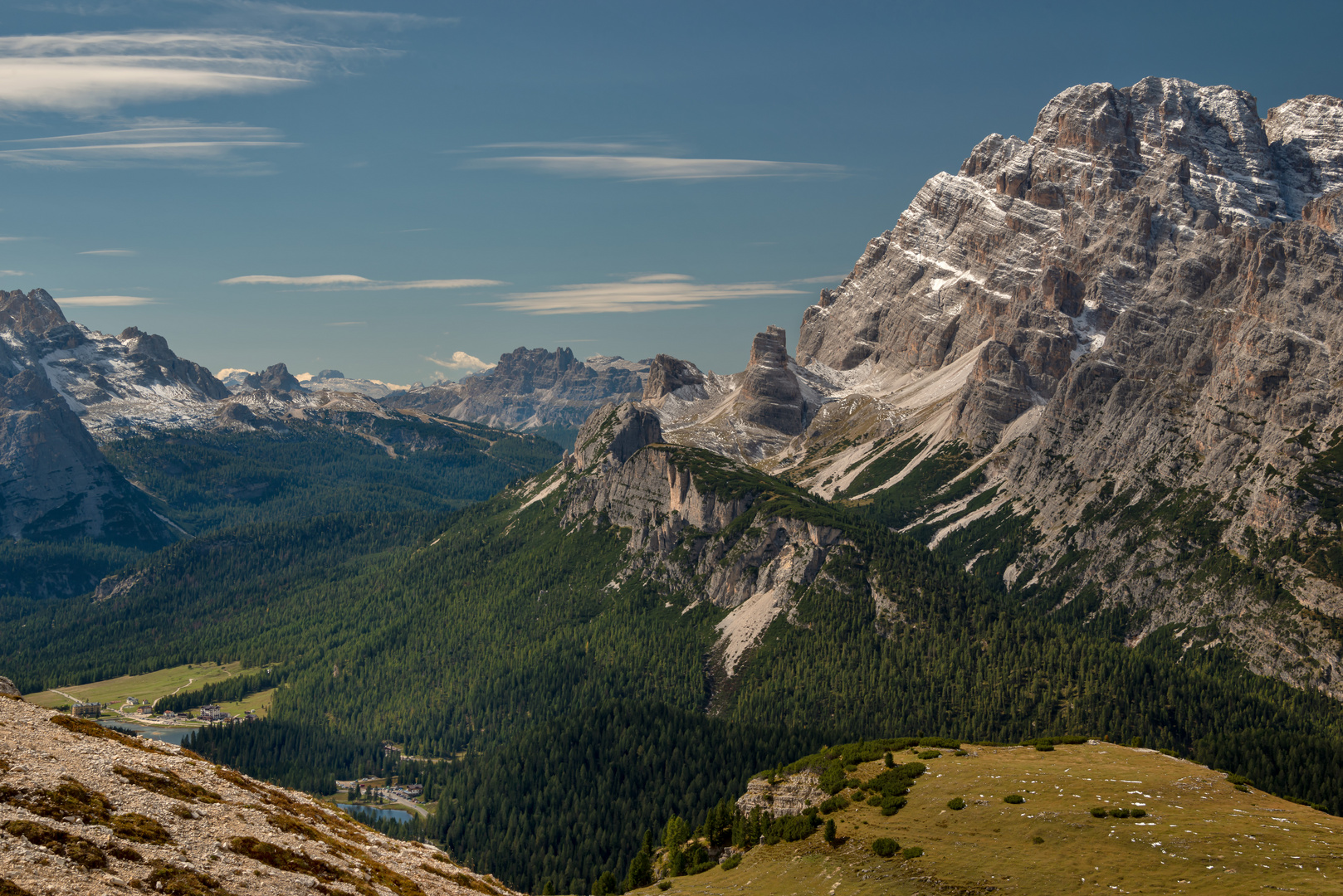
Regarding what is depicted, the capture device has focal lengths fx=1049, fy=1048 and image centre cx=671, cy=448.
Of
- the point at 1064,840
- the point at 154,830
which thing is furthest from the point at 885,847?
the point at 154,830

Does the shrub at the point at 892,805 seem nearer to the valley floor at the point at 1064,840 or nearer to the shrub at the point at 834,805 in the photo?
the valley floor at the point at 1064,840

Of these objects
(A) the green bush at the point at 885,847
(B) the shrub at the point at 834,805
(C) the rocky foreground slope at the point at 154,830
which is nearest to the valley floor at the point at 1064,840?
(A) the green bush at the point at 885,847

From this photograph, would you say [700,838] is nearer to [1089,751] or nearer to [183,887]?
[1089,751]

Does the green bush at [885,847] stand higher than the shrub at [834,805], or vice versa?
the green bush at [885,847]

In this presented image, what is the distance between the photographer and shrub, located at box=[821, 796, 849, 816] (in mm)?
133500

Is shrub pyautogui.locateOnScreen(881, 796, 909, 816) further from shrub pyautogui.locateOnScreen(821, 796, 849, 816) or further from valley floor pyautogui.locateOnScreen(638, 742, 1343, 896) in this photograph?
shrub pyautogui.locateOnScreen(821, 796, 849, 816)

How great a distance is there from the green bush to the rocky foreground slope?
141ft

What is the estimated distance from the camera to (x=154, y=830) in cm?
7562

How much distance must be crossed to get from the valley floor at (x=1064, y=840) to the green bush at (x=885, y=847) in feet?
2.67

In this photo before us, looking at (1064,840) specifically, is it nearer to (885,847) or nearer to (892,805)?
(885,847)

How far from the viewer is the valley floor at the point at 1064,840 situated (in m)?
96.1

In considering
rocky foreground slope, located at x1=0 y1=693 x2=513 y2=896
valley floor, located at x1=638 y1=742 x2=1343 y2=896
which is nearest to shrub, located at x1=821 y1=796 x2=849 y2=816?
valley floor, located at x1=638 y1=742 x2=1343 y2=896

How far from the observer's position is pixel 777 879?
122375 mm

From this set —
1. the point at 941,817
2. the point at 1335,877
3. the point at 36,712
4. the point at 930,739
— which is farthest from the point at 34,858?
the point at 930,739
